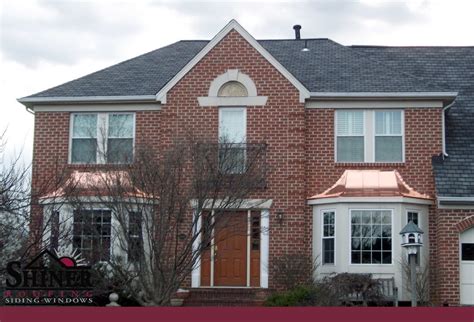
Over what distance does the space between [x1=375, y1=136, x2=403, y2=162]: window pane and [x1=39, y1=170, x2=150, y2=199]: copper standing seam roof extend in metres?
7.93

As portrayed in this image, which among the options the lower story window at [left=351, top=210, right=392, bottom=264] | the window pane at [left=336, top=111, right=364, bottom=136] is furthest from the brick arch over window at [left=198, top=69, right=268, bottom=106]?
the lower story window at [left=351, top=210, right=392, bottom=264]

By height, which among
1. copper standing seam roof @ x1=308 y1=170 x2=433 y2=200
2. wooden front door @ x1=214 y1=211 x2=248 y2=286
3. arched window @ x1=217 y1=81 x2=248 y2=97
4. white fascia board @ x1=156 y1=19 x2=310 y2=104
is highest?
white fascia board @ x1=156 y1=19 x2=310 y2=104

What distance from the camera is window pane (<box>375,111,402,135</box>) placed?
74.9 feet

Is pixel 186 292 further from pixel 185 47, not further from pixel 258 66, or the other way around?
→ pixel 185 47

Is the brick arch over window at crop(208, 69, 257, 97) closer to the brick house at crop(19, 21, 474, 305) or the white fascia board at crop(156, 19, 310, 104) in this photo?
the brick house at crop(19, 21, 474, 305)

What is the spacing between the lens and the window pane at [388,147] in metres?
22.8

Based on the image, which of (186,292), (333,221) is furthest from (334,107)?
(186,292)

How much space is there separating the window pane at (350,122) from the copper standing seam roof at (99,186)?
7.24 metres

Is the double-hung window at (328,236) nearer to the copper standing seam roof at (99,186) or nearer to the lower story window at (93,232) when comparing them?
the lower story window at (93,232)

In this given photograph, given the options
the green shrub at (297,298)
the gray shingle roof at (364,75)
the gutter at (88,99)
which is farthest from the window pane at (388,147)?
the gutter at (88,99)

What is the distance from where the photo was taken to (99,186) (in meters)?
18.2

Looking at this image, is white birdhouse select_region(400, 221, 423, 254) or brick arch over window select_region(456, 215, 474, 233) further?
brick arch over window select_region(456, 215, 474, 233)

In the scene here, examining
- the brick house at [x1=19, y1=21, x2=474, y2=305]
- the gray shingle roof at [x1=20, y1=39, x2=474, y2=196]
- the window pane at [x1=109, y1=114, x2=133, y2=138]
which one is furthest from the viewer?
the window pane at [x1=109, y1=114, x2=133, y2=138]

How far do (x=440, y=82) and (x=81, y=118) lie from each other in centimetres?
1088
